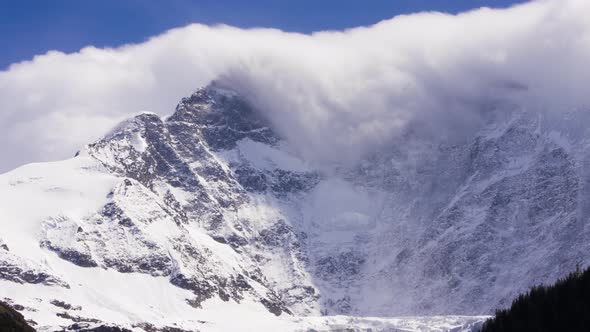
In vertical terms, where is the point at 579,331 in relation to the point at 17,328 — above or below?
above

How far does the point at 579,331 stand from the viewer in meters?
198

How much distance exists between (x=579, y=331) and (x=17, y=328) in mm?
82541

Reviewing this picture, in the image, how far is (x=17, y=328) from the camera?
655 feet
